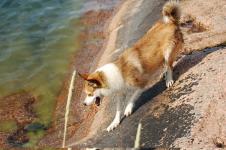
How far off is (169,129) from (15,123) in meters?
5.23

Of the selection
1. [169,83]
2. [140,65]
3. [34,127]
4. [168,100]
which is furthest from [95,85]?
[34,127]

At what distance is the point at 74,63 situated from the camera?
47.3ft

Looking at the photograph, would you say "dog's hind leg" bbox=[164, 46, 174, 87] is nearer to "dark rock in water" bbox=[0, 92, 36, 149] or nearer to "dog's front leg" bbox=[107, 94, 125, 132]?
"dog's front leg" bbox=[107, 94, 125, 132]

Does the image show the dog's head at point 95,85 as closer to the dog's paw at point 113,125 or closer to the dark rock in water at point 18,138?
the dog's paw at point 113,125

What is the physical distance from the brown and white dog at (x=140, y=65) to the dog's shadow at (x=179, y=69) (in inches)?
8.1

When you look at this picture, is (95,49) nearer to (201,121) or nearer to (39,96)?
(39,96)

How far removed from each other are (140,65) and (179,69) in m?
1.22

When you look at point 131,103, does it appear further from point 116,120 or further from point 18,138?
point 18,138

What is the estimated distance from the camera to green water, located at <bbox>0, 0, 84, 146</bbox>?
13055 millimetres

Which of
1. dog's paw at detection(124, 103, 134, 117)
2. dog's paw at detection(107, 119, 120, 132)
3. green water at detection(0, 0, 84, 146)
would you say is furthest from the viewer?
green water at detection(0, 0, 84, 146)

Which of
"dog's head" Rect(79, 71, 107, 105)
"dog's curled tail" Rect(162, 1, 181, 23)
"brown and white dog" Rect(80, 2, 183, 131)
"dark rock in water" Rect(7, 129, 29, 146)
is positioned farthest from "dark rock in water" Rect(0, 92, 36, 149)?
"dog's curled tail" Rect(162, 1, 181, 23)

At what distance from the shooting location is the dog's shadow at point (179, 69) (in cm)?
906

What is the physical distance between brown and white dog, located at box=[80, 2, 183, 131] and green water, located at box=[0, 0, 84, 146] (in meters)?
3.33

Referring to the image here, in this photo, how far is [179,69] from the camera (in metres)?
9.46
